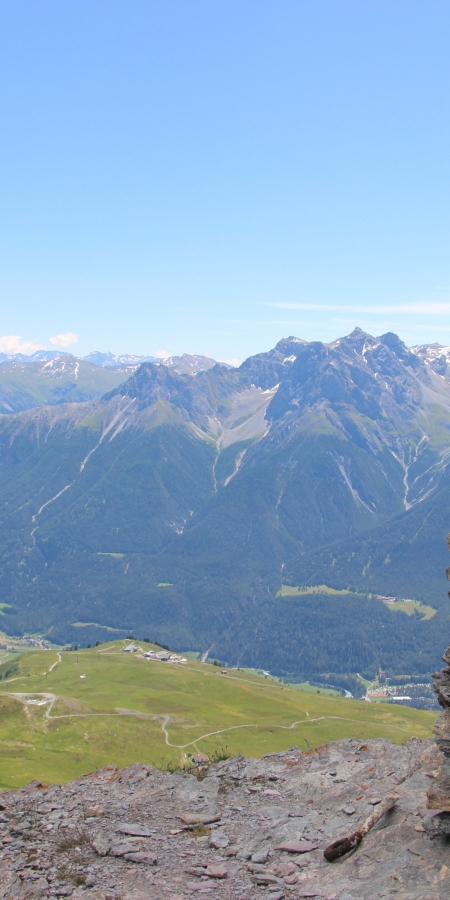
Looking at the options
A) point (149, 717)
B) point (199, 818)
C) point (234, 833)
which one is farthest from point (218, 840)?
point (149, 717)

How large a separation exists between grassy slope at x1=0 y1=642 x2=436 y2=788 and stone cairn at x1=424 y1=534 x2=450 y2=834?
2508 inches

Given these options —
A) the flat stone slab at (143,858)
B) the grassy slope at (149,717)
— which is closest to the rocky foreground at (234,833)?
the flat stone slab at (143,858)

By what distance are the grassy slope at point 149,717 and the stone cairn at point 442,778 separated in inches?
2508

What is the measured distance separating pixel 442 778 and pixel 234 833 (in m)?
10.3

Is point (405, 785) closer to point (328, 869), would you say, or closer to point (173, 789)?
point (328, 869)

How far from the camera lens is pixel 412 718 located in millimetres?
156875

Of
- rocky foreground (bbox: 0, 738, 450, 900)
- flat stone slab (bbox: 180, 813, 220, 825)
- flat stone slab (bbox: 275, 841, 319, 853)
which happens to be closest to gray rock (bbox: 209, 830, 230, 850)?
rocky foreground (bbox: 0, 738, 450, 900)

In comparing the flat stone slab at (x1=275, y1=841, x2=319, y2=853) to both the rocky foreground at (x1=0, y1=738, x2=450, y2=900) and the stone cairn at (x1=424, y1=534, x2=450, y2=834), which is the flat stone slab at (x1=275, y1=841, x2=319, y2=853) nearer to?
the rocky foreground at (x1=0, y1=738, x2=450, y2=900)

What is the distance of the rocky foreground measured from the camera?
20.2 meters

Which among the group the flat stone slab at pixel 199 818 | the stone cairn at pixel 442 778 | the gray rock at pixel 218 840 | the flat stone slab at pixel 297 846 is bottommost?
the flat stone slab at pixel 199 818

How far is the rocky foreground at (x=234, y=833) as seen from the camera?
20.2 m

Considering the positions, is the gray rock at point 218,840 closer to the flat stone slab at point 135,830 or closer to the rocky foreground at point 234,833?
the rocky foreground at point 234,833

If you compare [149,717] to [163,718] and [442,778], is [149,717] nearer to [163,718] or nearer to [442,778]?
[163,718]

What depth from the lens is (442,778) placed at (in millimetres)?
19938
